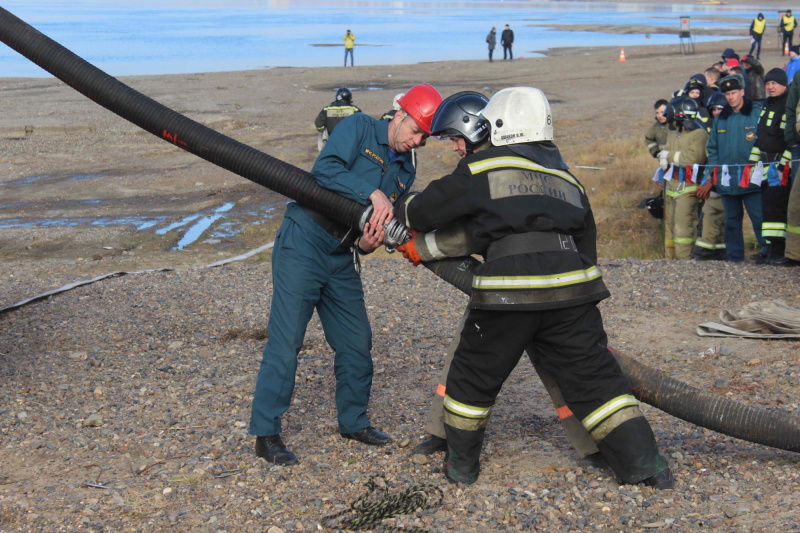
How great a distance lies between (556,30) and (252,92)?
49.2 m

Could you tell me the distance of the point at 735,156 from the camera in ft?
33.1

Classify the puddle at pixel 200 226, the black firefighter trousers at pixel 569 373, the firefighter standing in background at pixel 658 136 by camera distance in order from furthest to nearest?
the puddle at pixel 200 226 < the firefighter standing in background at pixel 658 136 < the black firefighter trousers at pixel 569 373

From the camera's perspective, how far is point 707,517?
401 cm

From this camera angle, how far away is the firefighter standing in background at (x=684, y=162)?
10.7 m

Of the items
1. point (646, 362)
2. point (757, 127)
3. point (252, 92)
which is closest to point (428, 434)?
point (646, 362)

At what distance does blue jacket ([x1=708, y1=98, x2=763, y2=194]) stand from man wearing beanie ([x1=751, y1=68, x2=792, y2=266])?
13 centimetres

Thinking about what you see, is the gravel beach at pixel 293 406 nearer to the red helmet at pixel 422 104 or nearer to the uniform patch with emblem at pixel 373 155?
the uniform patch with emblem at pixel 373 155

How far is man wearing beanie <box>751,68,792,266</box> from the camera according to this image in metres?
9.60

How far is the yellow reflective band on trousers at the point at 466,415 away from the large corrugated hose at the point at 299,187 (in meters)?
0.64


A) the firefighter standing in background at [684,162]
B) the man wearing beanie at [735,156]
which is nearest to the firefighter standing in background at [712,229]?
the firefighter standing in background at [684,162]

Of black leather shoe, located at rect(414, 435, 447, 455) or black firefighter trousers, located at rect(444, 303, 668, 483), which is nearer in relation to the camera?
black firefighter trousers, located at rect(444, 303, 668, 483)

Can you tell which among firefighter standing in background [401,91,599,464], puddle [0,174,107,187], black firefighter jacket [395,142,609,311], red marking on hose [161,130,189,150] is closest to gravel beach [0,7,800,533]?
firefighter standing in background [401,91,599,464]

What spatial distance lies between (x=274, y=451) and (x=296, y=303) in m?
0.81

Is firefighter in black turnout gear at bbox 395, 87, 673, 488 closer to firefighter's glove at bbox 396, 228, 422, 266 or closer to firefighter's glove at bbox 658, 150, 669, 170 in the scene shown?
firefighter's glove at bbox 396, 228, 422, 266
